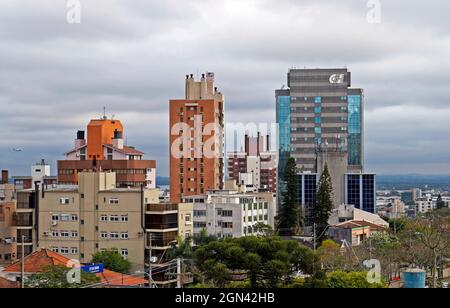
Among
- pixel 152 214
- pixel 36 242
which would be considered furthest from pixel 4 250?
pixel 152 214

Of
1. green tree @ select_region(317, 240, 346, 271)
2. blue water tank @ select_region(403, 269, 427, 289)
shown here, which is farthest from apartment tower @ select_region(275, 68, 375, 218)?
blue water tank @ select_region(403, 269, 427, 289)

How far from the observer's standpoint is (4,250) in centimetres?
1706

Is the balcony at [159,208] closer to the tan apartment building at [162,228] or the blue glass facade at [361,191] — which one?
the tan apartment building at [162,228]

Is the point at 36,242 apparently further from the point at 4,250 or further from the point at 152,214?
the point at 152,214

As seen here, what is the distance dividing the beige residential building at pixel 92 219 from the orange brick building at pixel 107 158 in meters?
7.19

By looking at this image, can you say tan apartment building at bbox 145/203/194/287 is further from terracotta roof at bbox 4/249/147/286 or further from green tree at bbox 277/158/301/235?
green tree at bbox 277/158/301/235

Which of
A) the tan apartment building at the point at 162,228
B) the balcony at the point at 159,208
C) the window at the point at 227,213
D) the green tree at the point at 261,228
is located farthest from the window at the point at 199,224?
the balcony at the point at 159,208

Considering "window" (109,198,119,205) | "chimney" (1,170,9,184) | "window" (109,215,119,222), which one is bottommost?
"window" (109,215,119,222)

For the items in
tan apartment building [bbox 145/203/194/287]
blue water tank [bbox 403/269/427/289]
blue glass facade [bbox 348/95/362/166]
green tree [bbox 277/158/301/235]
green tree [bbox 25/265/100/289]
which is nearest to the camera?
blue water tank [bbox 403/269/427/289]

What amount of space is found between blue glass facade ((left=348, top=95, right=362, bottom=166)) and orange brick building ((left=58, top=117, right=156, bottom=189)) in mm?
15272

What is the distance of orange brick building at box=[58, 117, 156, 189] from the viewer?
81.1 ft

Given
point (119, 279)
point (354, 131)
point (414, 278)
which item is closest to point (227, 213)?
point (119, 279)

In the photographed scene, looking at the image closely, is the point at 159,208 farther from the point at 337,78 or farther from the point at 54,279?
the point at 337,78

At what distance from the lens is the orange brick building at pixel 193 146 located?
26.2m
